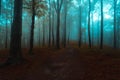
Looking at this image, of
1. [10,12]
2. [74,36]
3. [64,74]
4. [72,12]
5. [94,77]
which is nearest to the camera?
[94,77]

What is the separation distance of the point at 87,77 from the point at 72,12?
35.3 meters

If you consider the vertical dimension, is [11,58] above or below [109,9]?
below

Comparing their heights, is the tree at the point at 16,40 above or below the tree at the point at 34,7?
below

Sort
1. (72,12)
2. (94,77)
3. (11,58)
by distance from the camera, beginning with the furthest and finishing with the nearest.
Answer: (72,12) < (11,58) < (94,77)

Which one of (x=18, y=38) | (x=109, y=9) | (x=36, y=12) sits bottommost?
(x=18, y=38)

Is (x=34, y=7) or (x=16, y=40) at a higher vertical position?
(x=34, y=7)

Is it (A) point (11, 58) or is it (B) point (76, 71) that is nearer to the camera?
(B) point (76, 71)

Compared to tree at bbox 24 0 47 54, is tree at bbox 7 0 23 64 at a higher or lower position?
lower

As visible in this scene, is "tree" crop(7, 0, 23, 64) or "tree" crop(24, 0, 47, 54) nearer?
"tree" crop(7, 0, 23, 64)

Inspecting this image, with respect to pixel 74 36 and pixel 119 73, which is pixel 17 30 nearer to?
pixel 119 73

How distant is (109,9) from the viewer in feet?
118

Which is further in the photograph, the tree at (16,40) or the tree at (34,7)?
the tree at (34,7)

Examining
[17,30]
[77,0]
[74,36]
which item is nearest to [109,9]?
[77,0]

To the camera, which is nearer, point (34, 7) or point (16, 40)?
point (16, 40)
